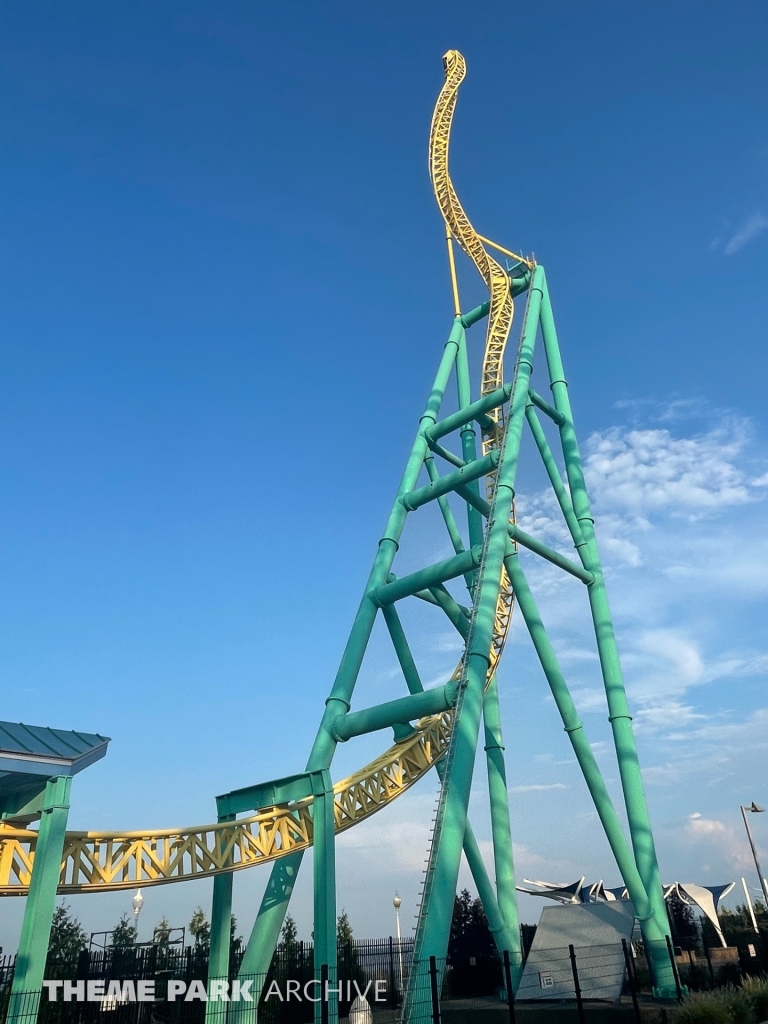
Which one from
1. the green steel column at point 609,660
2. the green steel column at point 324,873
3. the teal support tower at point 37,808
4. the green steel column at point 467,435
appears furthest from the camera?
the green steel column at point 467,435

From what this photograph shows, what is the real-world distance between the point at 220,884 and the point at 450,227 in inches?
821

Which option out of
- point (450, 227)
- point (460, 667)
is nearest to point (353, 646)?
point (460, 667)

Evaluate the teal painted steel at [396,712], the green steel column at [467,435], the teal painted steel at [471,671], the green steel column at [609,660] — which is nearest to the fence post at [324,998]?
the teal painted steel at [471,671]

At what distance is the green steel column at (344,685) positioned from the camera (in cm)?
1555

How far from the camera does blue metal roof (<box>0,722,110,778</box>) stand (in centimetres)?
1305

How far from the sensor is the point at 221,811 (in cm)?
1698

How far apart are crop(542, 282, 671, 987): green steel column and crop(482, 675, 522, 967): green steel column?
313 centimetres

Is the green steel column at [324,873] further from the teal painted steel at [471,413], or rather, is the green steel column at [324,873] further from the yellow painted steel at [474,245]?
the teal painted steel at [471,413]

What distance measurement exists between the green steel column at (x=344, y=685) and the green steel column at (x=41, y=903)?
14.3 feet

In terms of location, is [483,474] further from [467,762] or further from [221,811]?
[221,811]

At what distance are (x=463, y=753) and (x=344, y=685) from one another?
13.4ft

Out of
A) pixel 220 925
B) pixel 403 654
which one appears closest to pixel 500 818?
pixel 403 654

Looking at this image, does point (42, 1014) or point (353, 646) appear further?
point (353, 646)

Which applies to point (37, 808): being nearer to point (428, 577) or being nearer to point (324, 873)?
point (324, 873)
